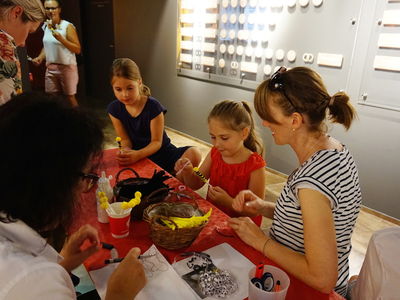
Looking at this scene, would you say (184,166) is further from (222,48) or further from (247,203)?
(222,48)

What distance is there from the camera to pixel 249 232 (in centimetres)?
106

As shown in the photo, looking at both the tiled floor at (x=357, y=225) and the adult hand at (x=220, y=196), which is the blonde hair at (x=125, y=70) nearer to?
the tiled floor at (x=357, y=225)

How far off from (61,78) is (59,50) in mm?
347

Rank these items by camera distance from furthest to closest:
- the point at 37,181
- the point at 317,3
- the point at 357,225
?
the point at 317,3
the point at 357,225
the point at 37,181

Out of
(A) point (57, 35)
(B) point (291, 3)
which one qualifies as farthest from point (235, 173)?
(A) point (57, 35)

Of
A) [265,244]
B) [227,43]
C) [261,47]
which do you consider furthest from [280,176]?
[265,244]

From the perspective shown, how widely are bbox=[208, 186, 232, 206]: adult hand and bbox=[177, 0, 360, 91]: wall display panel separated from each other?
6.16ft

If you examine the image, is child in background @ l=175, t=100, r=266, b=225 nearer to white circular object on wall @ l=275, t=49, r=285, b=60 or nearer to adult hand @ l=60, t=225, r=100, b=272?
adult hand @ l=60, t=225, r=100, b=272

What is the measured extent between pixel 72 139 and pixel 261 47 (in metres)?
3.03

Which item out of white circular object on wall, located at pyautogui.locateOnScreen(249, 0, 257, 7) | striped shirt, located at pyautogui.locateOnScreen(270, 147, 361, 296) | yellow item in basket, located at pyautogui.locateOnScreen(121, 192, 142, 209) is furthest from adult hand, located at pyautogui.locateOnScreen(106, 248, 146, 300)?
white circular object on wall, located at pyautogui.locateOnScreen(249, 0, 257, 7)

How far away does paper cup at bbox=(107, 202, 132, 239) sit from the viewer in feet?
3.51

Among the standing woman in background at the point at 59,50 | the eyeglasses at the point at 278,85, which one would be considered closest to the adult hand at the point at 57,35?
the standing woman in background at the point at 59,50

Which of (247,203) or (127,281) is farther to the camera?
(247,203)

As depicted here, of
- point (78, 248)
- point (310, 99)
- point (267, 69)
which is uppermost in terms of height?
point (310, 99)
